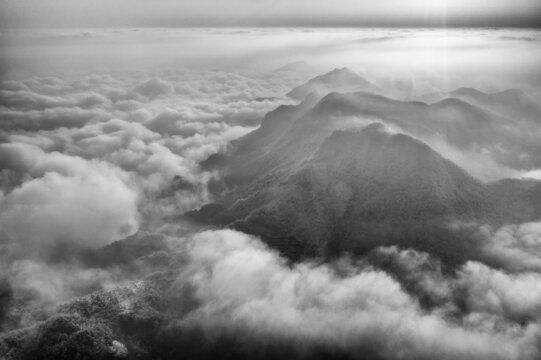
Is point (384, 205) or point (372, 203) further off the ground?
point (372, 203)

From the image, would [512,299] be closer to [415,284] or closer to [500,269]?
[500,269]

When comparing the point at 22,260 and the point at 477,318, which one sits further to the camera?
the point at 22,260

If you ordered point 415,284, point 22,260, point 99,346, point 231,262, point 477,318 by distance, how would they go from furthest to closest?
point 22,260, point 231,262, point 415,284, point 99,346, point 477,318

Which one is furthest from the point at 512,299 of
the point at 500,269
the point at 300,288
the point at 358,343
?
the point at 300,288

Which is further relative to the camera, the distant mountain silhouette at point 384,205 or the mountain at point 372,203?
the mountain at point 372,203

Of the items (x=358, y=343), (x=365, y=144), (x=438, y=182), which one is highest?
(x=365, y=144)

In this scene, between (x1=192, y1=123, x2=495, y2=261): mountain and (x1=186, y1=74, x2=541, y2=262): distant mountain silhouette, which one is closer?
(x1=186, y1=74, x2=541, y2=262): distant mountain silhouette

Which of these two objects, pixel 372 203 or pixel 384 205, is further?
pixel 372 203

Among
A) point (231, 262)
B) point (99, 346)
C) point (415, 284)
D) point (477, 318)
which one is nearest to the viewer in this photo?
point (477, 318)

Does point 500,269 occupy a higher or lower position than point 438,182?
lower
